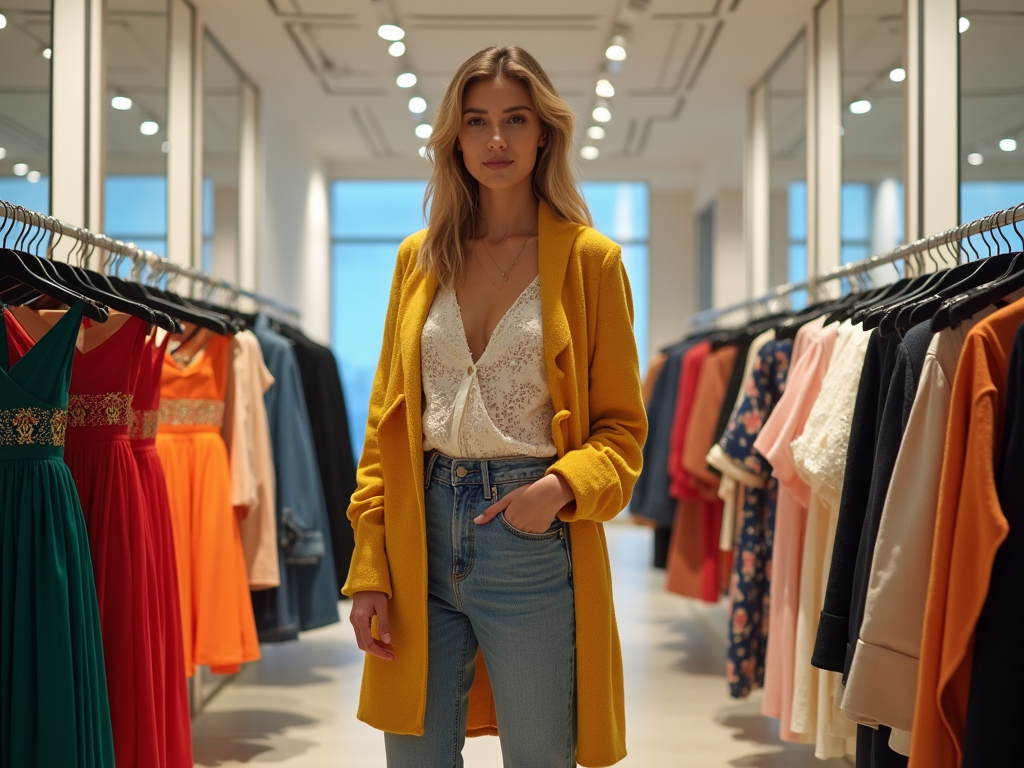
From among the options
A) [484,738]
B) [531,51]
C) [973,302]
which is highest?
[531,51]

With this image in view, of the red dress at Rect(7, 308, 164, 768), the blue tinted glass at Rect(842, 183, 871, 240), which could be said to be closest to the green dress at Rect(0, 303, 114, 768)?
the red dress at Rect(7, 308, 164, 768)

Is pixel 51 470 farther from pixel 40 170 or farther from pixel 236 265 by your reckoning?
pixel 236 265

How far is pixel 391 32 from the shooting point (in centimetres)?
491

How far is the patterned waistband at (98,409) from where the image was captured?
2066 millimetres

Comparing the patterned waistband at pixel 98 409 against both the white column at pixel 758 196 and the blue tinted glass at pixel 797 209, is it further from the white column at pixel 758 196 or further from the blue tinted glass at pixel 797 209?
the white column at pixel 758 196

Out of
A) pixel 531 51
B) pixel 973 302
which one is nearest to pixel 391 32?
pixel 531 51

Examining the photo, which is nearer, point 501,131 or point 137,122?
point 501,131

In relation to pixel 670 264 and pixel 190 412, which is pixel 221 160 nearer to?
pixel 190 412

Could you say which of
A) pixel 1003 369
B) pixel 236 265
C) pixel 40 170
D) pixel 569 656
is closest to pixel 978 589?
pixel 1003 369

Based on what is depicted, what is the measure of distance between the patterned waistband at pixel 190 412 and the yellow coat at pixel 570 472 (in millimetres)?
1559

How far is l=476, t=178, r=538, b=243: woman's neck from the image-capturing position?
5.62ft

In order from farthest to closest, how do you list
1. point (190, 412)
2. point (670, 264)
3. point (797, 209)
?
point (670, 264)
point (797, 209)
point (190, 412)

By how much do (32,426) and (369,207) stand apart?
7.58 meters

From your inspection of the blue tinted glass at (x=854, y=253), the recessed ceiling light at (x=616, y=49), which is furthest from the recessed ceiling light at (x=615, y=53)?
the blue tinted glass at (x=854, y=253)
